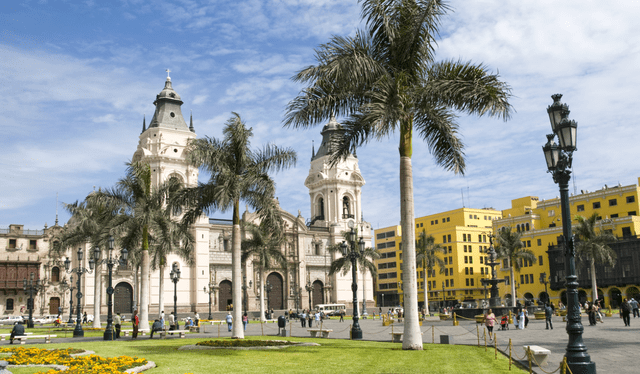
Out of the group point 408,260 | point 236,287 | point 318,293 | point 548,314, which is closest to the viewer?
point 408,260

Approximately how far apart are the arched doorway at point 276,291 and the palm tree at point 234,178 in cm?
4676

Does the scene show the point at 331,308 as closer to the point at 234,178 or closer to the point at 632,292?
the point at 632,292

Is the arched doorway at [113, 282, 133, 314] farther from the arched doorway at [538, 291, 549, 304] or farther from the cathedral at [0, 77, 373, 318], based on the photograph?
the arched doorway at [538, 291, 549, 304]

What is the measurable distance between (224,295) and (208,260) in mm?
4783

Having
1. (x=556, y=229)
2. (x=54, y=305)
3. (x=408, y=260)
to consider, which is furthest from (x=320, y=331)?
(x=556, y=229)

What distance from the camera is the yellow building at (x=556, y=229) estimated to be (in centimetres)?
6550

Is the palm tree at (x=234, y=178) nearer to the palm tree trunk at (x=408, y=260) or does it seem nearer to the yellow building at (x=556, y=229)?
the palm tree trunk at (x=408, y=260)

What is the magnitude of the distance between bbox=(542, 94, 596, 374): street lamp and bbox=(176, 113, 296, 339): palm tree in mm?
13393

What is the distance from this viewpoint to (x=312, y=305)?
244 ft

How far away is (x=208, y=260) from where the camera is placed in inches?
2566

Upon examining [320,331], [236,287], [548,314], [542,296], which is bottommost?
[542,296]

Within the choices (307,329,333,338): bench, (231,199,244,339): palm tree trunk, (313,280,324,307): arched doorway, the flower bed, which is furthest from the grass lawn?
(313,280,324,307): arched doorway

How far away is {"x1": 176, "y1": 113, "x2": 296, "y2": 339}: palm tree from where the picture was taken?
76.5ft

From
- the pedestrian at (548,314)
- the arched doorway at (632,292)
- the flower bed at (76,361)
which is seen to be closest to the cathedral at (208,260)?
the pedestrian at (548,314)
